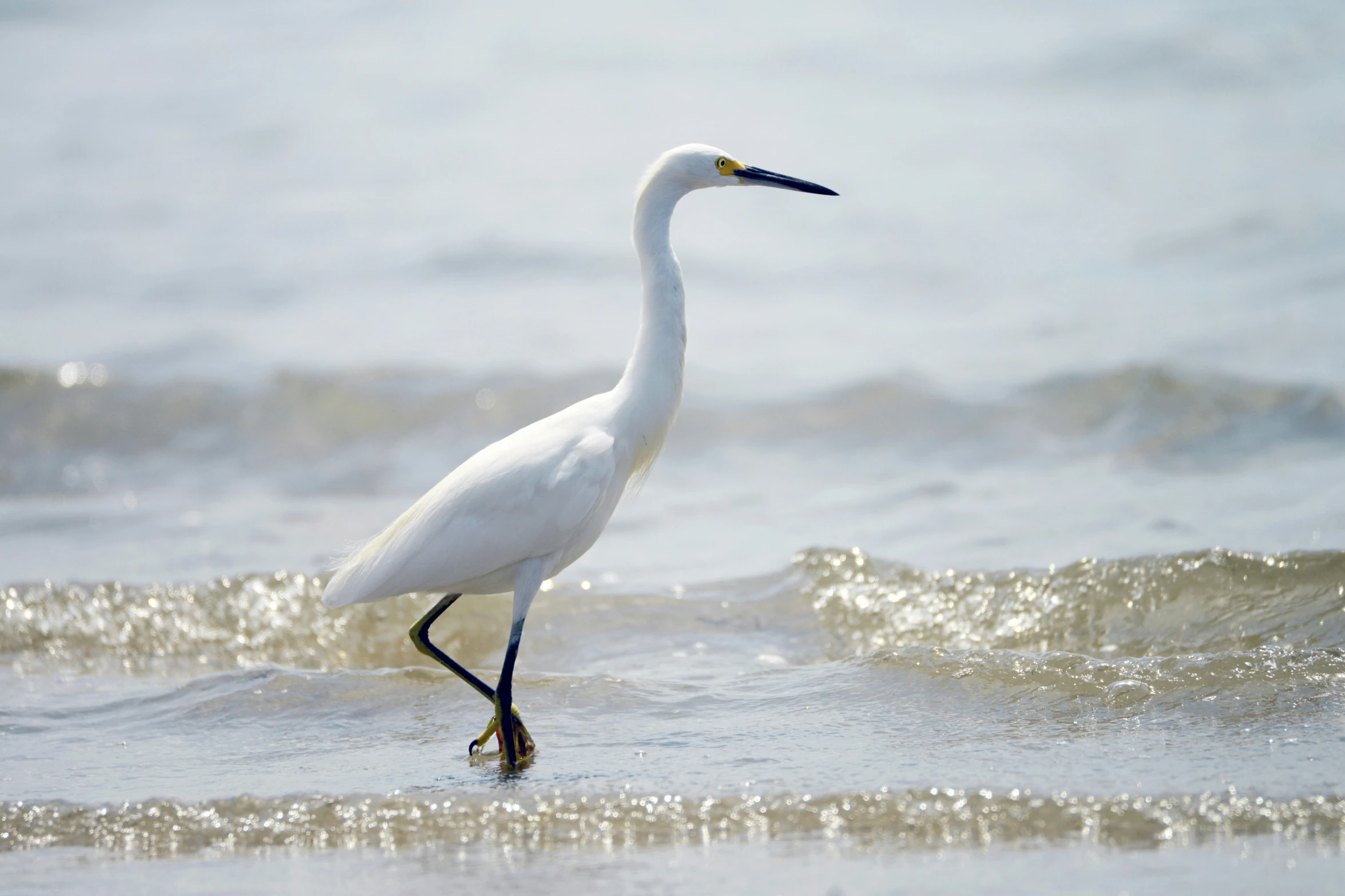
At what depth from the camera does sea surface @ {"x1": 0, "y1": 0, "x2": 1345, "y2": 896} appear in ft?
12.6

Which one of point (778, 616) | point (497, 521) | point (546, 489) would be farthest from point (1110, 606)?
point (497, 521)

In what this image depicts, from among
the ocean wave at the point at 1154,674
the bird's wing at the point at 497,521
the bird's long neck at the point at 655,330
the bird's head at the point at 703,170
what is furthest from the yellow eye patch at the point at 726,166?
the ocean wave at the point at 1154,674

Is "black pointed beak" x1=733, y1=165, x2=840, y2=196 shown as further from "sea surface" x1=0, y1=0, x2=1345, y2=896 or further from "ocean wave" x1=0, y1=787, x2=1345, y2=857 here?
"ocean wave" x1=0, y1=787, x2=1345, y2=857

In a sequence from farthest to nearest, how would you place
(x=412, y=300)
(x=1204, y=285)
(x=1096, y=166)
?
(x=1096, y=166), (x=412, y=300), (x=1204, y=285)

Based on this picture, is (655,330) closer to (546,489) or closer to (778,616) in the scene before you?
(546,489)

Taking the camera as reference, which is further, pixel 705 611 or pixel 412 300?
pixel 412 300

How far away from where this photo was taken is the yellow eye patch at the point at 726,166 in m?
4.78

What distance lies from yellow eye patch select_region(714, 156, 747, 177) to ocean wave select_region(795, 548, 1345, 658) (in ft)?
7.62

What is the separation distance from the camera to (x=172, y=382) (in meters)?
10.9

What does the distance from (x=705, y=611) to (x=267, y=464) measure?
4722mm

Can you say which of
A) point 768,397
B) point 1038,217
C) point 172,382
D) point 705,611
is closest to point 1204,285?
point 1038,217

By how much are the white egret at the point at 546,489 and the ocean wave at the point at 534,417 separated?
4761 mm

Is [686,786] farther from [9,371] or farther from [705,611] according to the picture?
[9,371]

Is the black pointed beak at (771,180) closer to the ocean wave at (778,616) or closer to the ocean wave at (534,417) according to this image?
the ocean wave at (778,616)
